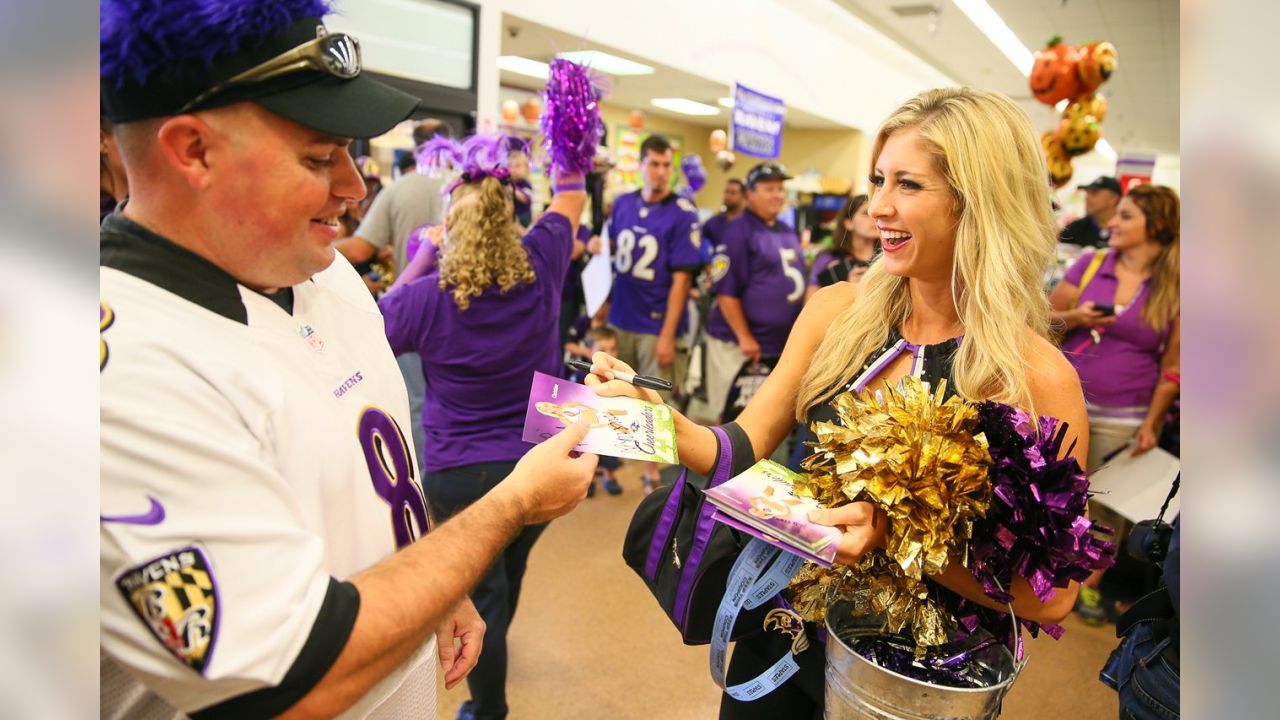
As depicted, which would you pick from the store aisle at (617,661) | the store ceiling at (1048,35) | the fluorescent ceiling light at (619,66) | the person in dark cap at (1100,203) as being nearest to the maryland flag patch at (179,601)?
the store aisle at (617,661)

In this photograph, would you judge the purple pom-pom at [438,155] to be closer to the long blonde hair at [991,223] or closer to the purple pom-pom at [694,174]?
the long blonde hair at [991,223]

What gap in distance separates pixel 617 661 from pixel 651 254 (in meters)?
2.51

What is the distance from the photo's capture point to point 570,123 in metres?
2.54

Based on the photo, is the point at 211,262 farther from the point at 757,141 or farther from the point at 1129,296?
the point at 757,141

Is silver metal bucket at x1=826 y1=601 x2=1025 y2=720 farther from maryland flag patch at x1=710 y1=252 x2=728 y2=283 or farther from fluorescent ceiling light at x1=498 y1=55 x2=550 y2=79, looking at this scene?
fluorescent ceiling light at x1=498 y1=55 x2=550 y2=79

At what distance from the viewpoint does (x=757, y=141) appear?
19.5 feet

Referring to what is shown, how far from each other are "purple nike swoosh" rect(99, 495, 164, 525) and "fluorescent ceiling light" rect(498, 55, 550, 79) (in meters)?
9.48

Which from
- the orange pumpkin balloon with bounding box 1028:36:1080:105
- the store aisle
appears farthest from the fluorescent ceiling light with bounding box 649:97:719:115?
the store aisle

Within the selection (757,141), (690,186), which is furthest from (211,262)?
(690,186)

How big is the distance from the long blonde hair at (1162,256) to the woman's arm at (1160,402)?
9 cm

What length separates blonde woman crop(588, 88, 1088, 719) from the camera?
1.39m

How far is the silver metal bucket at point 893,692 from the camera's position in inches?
40.8

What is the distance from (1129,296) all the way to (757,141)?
3.00m

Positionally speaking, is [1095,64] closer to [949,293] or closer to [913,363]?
[949,293]
